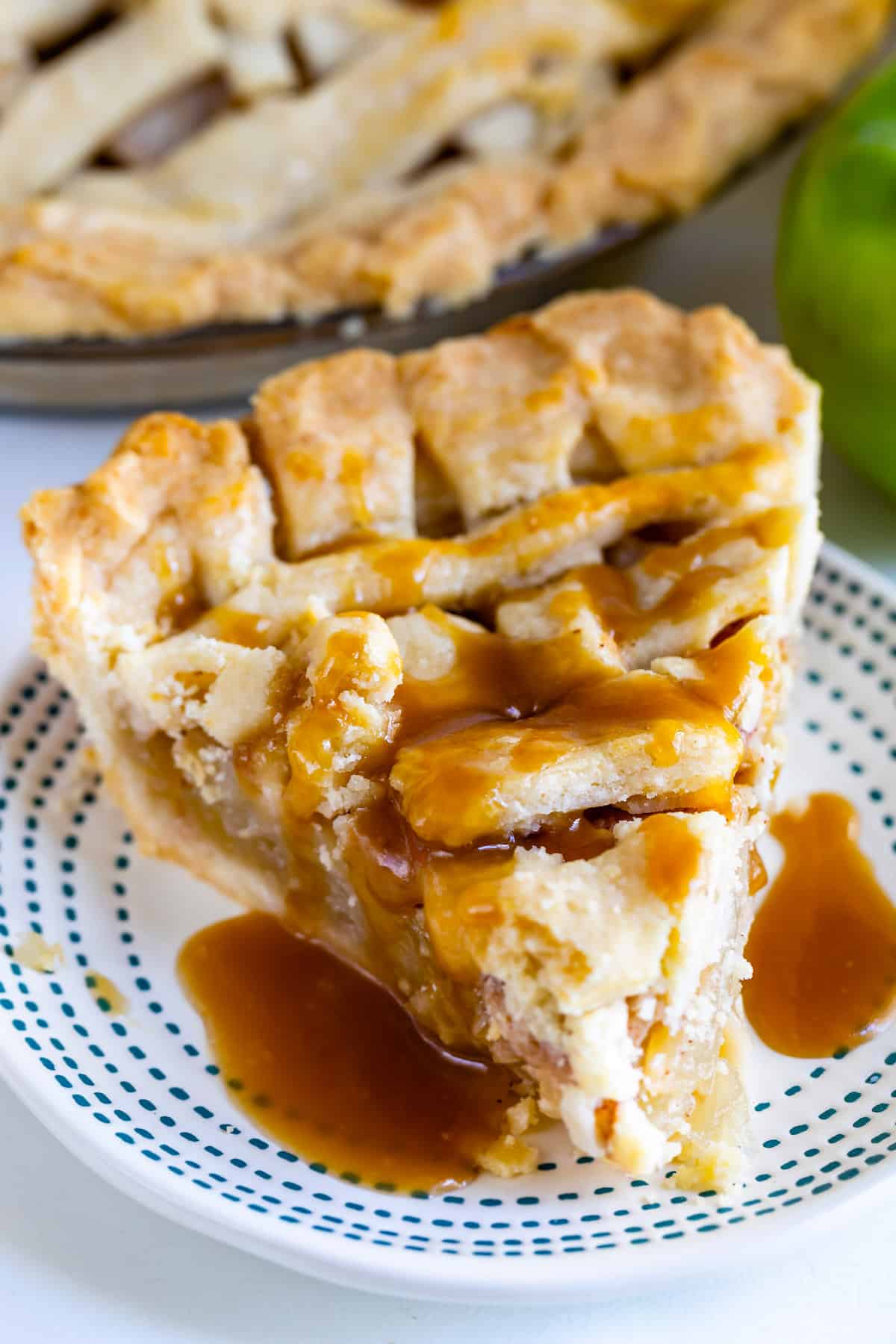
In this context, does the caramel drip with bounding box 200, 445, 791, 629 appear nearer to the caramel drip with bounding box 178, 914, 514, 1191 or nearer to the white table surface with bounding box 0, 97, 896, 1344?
the caramel drip with bounding box 178, 914, 514, 1191

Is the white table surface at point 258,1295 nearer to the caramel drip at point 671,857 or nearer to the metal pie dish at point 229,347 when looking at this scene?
the caramel drip at point 671,857

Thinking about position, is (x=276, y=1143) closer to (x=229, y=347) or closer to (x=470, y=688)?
(x=470, y=688)

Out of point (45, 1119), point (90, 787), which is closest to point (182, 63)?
point (90, 787)

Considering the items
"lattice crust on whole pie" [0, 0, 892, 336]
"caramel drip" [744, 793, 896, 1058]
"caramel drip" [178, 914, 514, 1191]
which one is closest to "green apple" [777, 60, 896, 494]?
"lattice crust on whole pie" [0, 0, 892, 336]

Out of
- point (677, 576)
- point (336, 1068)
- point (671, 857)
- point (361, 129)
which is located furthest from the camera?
point (361, 129)

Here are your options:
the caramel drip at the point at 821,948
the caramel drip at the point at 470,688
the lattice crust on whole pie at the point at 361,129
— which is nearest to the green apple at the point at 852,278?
the lattice crust on whole pie at the point at 361,129

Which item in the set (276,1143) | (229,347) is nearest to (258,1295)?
(276,1143)

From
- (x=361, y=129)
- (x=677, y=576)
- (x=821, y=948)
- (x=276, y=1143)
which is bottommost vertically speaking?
(x=821, y=948)

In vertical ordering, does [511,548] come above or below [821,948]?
above
